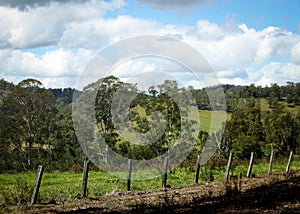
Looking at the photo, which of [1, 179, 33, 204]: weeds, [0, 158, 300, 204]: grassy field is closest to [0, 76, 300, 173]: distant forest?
[0, 158, 300, 204]: grassy field

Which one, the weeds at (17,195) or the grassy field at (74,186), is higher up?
the weeds at (17,195)

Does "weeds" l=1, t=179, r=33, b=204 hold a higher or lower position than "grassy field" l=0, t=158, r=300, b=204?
higher

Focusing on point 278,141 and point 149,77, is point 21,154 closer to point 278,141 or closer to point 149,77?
point 149,77

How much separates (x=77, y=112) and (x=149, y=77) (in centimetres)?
1377

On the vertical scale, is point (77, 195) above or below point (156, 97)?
below

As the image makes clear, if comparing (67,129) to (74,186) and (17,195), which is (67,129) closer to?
(74,186)

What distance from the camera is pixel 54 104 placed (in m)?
44.5

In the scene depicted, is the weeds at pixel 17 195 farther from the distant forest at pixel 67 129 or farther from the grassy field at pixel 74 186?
the distant forest at pixel 67 129

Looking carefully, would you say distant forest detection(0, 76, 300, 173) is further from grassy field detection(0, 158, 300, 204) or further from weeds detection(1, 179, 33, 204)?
weeds detection(1, 179, 33, 204)

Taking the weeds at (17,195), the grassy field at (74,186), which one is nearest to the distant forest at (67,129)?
the grassy field at (74,186)

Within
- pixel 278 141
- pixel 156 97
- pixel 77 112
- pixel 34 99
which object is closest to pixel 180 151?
pixel 156 97

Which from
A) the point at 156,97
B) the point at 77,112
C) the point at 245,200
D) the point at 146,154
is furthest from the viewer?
the point at 146,154

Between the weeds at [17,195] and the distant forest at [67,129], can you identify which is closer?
the weeds at [17,195]

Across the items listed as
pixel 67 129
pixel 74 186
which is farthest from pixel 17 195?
pixel 67 129
